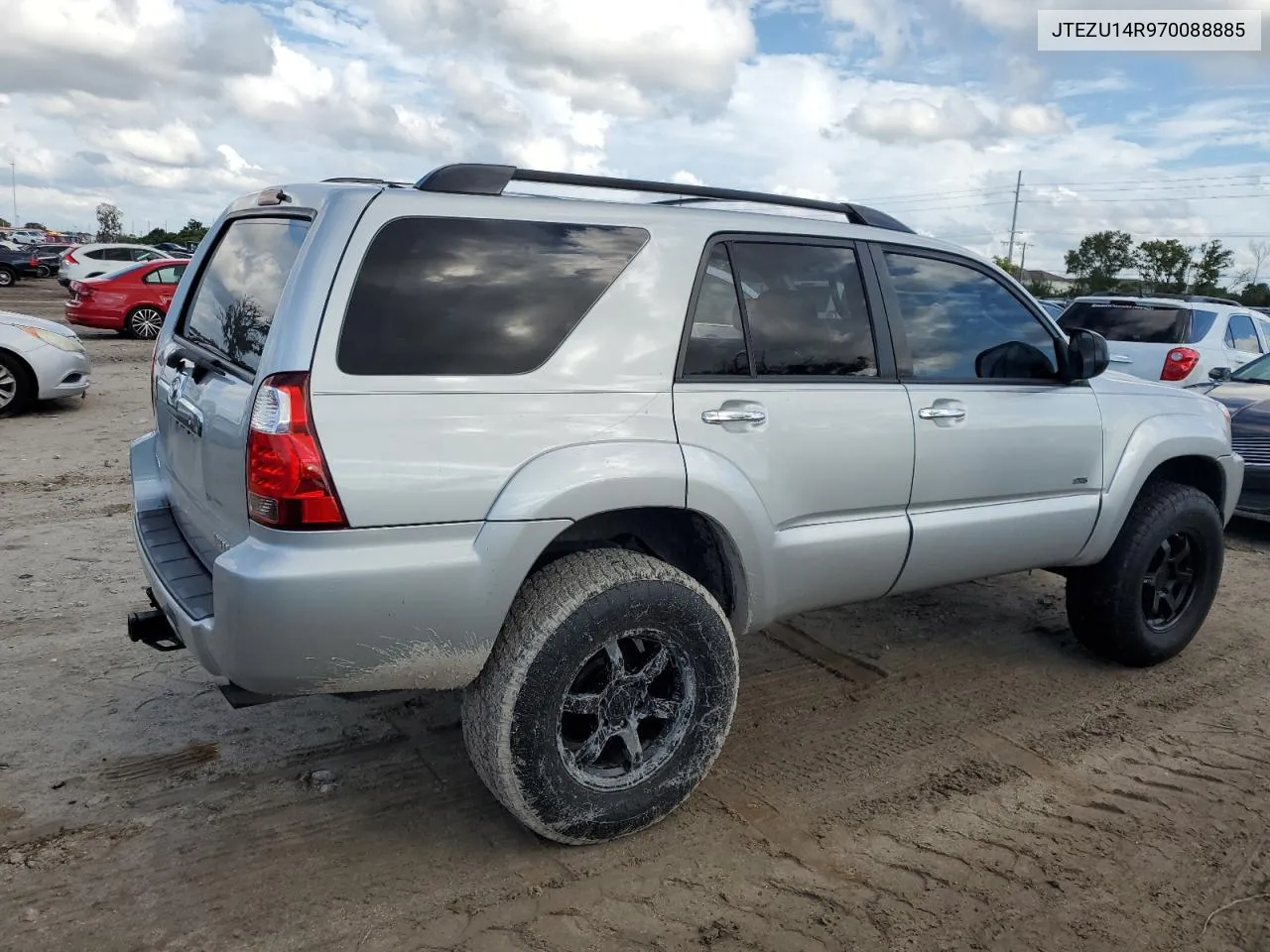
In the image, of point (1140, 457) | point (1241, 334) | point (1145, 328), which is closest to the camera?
point (1140, 457)

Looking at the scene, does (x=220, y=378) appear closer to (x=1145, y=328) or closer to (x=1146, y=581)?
(x=1146, y=581)

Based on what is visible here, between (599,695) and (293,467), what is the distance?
1106 mm

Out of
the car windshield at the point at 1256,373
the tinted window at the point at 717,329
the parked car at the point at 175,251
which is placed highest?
the parked car at the point at 175,251

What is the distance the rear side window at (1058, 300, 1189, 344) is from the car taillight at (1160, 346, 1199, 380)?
0.50 feet

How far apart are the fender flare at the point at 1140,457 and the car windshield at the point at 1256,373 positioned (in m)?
4.27

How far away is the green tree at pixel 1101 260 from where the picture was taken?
160 feet

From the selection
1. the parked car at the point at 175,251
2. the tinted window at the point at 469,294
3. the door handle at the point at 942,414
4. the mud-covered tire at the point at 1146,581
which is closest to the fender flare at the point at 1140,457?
the mud-covered tire at the point at 1146,581

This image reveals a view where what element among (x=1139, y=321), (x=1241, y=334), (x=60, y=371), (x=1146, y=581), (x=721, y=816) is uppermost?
(x=1139, y=321)

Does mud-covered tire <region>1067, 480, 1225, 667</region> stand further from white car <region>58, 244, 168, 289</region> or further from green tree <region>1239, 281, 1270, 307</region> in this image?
green tree <region>1239, 281, 1270, 307</region>

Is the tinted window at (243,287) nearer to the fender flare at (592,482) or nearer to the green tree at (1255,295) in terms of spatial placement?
the fender flare at (592,482)

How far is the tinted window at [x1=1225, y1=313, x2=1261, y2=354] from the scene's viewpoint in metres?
10.9

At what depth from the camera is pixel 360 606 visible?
254 centimetres

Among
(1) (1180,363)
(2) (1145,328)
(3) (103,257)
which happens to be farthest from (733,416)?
(3) (103,257)

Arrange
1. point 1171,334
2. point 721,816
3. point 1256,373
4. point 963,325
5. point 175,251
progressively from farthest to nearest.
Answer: point 175,251 → point 1171,334 → point 1256,373 → point 963,325 → point 721,816
